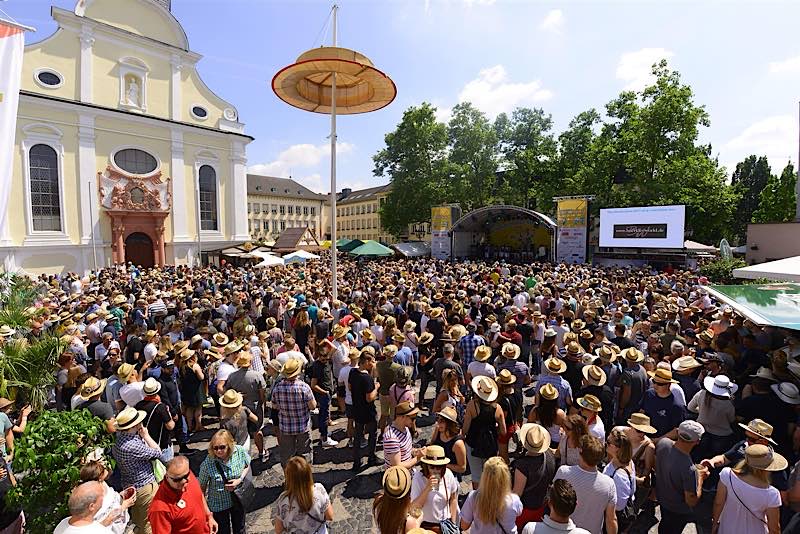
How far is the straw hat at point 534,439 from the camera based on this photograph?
3.27 meters

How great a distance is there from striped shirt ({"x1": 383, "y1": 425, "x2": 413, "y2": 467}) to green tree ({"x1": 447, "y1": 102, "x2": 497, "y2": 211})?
121 ft

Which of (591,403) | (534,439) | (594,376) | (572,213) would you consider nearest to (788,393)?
(594,376)

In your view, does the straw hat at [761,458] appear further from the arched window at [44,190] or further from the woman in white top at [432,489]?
the arched window at [44,190]

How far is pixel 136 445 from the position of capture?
3643 millimetres

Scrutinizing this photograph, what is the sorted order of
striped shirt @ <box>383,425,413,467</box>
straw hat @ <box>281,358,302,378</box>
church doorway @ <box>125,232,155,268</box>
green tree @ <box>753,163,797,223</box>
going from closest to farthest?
striped shirt @ <box>383,425,413,467</box>, straw hat @ <box>281,358,302,378</box>, church doorway @ <box>125,232,155,268</box>, green tree @ <box>753,163,797,223</box>

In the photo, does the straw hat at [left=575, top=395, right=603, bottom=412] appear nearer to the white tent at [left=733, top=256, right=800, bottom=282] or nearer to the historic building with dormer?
the white tent at [left=733, top=256, right=800, bottom=282]

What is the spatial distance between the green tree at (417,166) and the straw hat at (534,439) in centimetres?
3733

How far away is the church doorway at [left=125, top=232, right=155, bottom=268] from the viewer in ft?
89.6

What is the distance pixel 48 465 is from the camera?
3.03m

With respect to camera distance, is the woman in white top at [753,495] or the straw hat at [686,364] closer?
the woman in white top at [753,495]

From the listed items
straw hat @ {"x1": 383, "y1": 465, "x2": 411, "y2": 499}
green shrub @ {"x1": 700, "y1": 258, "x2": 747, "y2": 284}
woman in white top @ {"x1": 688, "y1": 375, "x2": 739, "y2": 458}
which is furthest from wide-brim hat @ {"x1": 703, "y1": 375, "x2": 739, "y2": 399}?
green shrub @ {"x1": 700, "y1": 258, "x2": 747, "y2": 284}

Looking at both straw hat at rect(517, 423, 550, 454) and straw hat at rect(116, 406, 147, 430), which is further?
straw hat at rect(116, 406, 147, 430)

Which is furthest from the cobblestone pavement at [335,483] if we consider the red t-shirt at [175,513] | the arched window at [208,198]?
the arched window at [208,198]

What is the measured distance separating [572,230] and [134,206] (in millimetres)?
29523
